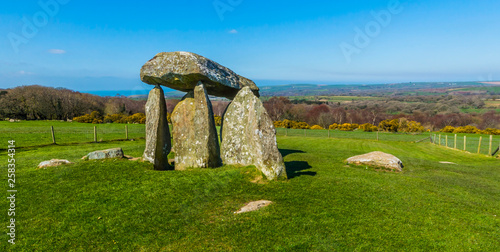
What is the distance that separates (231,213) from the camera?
7.49m

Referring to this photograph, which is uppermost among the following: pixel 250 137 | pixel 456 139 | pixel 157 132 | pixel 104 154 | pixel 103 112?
pixel 157 132

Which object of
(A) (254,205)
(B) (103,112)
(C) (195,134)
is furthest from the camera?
(B) (103,112)

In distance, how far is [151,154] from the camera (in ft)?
39.3

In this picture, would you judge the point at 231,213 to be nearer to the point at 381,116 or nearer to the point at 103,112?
the point at 103,112

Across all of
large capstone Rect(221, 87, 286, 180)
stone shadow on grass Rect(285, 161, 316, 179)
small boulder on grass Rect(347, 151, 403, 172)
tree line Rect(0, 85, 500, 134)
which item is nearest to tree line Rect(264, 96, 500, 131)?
tree line Rect(0, 85, 500, 134)

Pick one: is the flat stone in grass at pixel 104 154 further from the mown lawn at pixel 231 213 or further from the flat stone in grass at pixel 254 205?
the flat stone in grass at pixel 254 205

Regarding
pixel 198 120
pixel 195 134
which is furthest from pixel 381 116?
pixel 195 134

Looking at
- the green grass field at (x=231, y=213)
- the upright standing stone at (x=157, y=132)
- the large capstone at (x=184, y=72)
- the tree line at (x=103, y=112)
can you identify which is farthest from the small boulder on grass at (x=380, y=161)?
the tree line at (x=103, y=112)

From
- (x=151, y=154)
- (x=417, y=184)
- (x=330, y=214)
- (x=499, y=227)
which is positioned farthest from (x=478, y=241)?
(x=151, y=154)

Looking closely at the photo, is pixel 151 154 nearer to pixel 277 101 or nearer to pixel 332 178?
pixel 332 178

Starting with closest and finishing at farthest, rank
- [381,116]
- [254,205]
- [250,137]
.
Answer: [254,205] < [250,137] < [381,116]

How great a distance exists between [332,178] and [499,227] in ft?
16.8

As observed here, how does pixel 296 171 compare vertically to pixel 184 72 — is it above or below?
below

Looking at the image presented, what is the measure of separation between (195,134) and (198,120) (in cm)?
61
